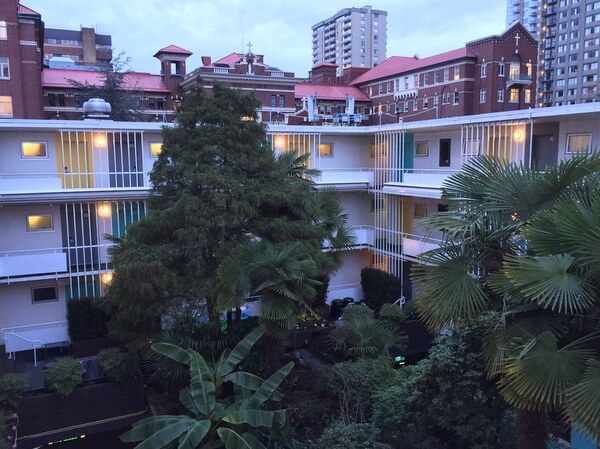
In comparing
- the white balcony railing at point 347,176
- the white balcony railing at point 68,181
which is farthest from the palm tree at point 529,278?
the white balcony railing at point 347,176

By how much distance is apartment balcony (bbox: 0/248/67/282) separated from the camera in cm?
1783

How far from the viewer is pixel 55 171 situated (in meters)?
19.8

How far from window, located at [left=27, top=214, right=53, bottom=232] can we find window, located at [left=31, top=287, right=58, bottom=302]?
2.37 meters

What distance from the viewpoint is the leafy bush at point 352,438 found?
9320 mm

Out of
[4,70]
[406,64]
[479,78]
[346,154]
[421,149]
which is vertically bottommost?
[346,154]

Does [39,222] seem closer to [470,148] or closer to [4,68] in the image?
[470,148]

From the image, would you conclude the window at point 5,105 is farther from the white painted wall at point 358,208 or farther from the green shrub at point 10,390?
the green shrub at point 10,390

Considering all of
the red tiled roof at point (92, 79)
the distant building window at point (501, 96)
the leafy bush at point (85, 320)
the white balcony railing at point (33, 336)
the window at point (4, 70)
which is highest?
the red tiled roof at point (92, 79)

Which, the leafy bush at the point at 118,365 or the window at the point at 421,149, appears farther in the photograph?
the window at the point at 421,149

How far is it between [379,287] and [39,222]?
14.7 metres

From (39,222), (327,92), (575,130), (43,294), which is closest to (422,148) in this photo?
(575,130)

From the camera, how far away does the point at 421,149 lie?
23.4m

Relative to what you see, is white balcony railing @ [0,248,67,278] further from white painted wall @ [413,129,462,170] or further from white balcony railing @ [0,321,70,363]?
white painted wall @ [413,129,462,170]

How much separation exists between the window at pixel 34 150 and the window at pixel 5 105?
75.1ft
